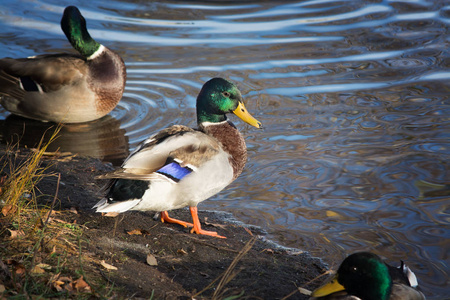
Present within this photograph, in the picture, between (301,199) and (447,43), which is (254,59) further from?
(301,199)

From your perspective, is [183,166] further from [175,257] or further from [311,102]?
[311,102]

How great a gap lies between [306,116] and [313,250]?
2797 millimetres

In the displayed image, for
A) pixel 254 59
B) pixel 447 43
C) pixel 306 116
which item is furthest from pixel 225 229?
pixel 447 43

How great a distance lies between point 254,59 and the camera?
8.77m

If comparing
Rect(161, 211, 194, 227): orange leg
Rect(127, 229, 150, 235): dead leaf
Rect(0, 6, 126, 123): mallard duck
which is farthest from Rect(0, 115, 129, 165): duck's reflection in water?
Rect(127, 229, 150, 235): dead leaf

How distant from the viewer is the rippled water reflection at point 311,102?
5.20 metres

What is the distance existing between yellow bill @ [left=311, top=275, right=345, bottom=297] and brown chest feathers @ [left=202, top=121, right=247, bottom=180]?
146cm

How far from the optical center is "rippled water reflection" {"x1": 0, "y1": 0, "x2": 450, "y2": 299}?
5199 millimetres

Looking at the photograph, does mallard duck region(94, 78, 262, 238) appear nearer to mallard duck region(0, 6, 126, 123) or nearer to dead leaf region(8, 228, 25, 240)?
dead leaf region(8, 228, 25, 240)

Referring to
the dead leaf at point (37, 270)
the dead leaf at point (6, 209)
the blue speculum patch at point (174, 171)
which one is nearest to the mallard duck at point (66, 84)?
the blue speculum patch at point (174, 171)

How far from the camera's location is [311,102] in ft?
24.8

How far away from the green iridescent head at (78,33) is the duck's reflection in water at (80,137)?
881 millimetres

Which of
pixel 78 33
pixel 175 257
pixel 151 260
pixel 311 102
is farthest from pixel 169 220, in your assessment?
pixel 78 33

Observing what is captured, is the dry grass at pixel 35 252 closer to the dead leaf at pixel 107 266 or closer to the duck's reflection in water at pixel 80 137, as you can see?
the dead leaf at pixel 107 266
